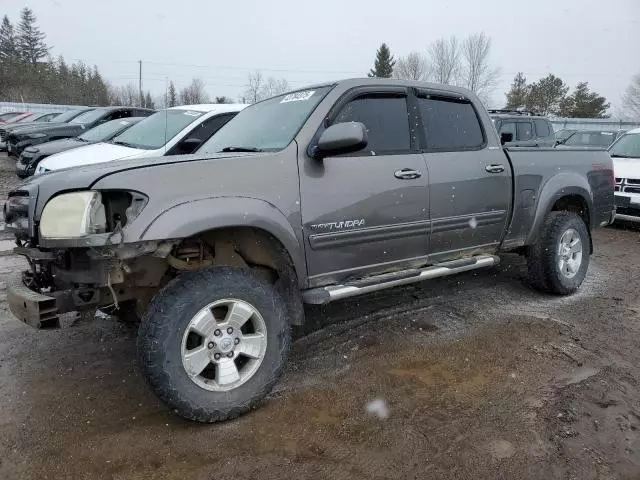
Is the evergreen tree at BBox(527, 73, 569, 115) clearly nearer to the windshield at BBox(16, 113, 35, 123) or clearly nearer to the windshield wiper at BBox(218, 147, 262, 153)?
the windshield at BBox(16, 113, 35, 123)

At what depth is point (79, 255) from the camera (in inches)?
106

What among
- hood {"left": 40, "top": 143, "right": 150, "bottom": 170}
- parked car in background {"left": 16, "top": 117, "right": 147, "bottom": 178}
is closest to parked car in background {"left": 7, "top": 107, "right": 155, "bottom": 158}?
parked car in background {"left": 16, "top": 117, "right": 147, "bottom": 178}

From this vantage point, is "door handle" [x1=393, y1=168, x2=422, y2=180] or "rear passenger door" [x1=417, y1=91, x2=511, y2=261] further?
"rear passenger door" [x1=417, y1=91, x2=511, y2=261]

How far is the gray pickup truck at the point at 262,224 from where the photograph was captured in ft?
8.55

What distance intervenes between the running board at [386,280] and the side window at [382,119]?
904mm

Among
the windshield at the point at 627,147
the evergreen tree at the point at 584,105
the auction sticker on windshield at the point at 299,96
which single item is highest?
the evergreen tree at the point at 584,105

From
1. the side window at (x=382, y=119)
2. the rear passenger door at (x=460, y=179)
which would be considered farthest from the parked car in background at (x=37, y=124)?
the rear passenger door at (x=460, y=179)

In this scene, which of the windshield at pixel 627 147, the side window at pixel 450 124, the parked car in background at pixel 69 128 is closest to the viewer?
the side window at pixel 450 124

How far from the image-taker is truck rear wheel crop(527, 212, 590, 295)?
188 inches

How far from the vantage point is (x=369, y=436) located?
8.73ft

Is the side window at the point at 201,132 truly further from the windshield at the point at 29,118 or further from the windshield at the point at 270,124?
the windshield at the point at 29,118

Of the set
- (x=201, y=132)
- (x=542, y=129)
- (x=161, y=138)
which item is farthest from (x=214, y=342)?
(x=542, y=129)

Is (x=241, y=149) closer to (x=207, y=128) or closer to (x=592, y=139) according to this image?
(x=207, y=128)

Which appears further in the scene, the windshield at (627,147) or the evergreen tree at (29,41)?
the evergreen tree at (29,41)
